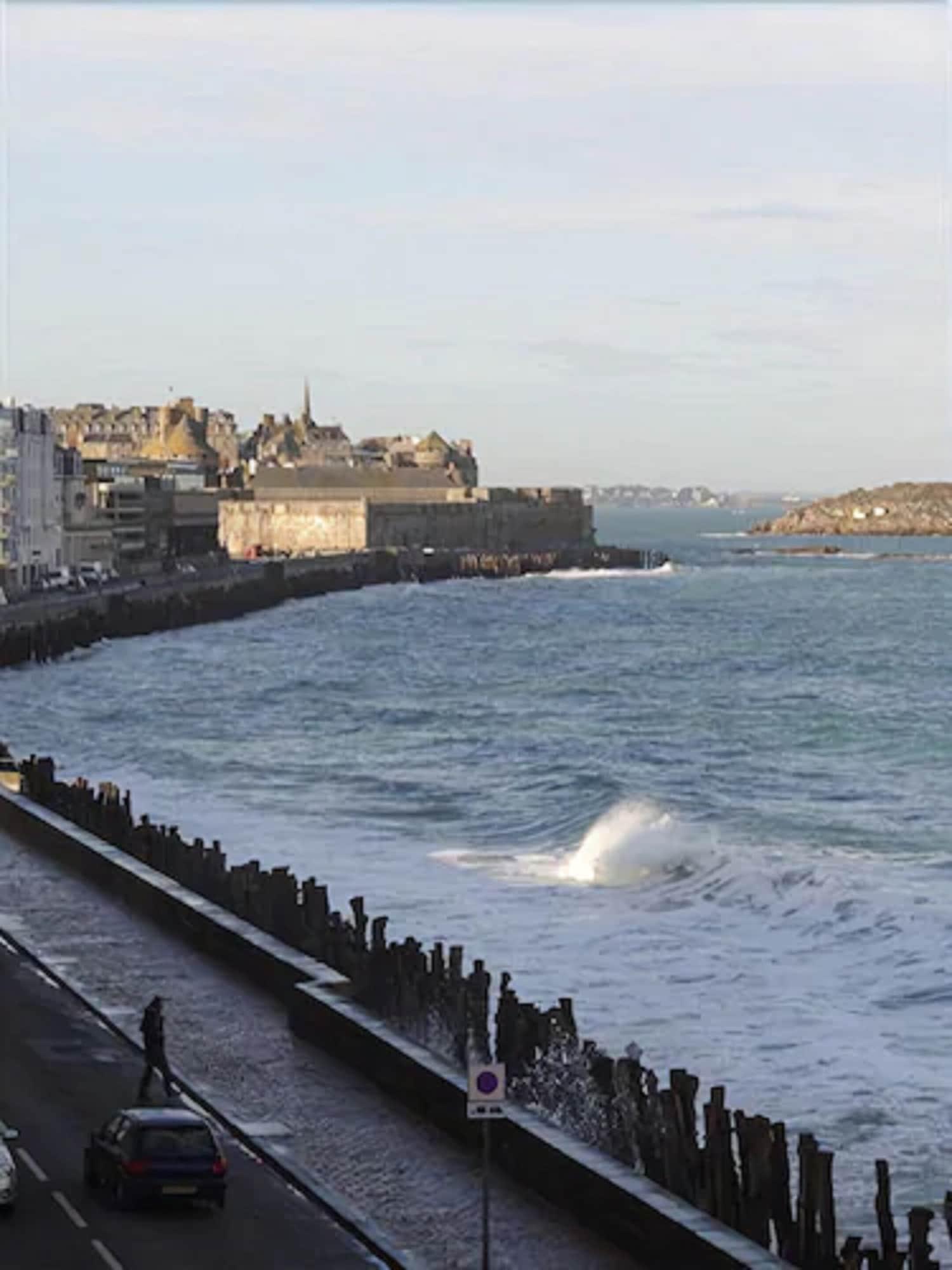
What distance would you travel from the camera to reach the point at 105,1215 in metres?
23.9

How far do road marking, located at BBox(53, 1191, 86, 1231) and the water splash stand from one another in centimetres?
2695

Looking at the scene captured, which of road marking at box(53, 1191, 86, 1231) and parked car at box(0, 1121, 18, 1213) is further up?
parked car at box(0, 1121, 18, 1213)

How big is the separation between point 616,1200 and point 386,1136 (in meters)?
4.43

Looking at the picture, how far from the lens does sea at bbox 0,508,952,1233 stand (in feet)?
115

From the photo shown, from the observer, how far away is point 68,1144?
26.5 metres

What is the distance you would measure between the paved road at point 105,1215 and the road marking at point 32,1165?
0.05 ft

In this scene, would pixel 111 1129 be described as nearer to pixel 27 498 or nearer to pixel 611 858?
pixel 611 858

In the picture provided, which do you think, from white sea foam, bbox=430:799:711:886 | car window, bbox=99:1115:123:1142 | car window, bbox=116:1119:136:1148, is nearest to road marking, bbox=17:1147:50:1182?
car window, bbox=99:1115:123:1142

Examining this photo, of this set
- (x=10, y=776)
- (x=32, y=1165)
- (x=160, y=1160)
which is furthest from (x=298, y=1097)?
(x=10, y=776)

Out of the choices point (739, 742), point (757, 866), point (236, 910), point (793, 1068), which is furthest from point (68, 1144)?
point (739, 742)

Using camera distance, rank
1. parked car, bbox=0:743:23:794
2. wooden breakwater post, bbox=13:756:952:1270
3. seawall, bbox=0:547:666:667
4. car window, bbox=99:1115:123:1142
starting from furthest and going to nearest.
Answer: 1. seawall, bbox=0:547:666:667
2. parked car, bbox=0:743:23:794
3. car window, bbox=99:1115:123:1142
4. wooden breakwater post, bbox=13:756:952:1270

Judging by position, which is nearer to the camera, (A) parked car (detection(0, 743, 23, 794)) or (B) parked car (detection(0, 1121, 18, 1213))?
(B) parked car (detection(0, 1121, 18, 1213))

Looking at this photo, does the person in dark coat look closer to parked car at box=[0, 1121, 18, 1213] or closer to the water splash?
parked car at box=[0, 1121, 18, 1213]

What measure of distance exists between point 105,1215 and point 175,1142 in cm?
82
